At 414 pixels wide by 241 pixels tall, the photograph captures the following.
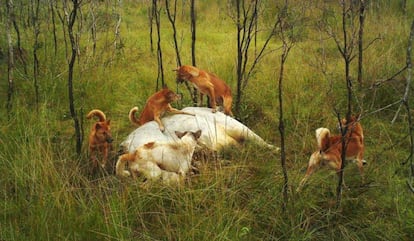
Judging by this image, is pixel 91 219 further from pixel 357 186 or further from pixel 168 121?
pixel 357 186

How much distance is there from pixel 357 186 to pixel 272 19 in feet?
24.2

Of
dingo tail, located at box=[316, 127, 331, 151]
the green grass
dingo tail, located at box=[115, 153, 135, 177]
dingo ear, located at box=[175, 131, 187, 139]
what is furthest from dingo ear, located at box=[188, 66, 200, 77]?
dingo tail, located at box=[316, 127, 331, 151]

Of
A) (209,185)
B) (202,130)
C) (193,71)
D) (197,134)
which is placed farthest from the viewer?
(193,71)

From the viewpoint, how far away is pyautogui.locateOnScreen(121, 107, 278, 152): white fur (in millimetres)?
3762

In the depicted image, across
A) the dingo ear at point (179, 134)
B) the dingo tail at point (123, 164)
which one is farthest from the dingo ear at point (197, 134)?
the dingo tail at point (123, 164)

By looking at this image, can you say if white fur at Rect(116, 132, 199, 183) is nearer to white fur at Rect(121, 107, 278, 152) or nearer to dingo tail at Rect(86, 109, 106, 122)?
white fur at Rect(121, 107, 278, 152)

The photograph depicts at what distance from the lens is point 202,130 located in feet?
12.7

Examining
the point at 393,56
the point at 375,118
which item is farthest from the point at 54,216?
the point at 393,56

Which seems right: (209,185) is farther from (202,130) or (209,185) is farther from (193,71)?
(193,71)

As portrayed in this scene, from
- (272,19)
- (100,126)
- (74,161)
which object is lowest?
(74,161)

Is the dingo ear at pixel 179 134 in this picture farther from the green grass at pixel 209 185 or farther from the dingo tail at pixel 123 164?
the dingo tail at pixel 123 164

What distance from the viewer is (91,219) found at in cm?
282

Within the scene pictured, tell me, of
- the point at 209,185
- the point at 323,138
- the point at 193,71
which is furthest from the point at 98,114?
the point at 323,138

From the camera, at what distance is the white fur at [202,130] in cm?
376
